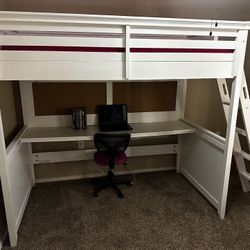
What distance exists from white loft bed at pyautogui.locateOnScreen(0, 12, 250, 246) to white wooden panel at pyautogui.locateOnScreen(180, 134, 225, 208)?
0.02m

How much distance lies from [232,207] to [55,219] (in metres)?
1.85

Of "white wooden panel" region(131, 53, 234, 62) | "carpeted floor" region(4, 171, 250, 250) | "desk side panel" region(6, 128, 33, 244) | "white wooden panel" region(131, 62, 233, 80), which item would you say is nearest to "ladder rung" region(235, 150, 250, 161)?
"carpeted floor" region(4, 171, 250, 250)

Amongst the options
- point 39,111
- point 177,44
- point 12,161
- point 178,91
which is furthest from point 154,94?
point 12,161

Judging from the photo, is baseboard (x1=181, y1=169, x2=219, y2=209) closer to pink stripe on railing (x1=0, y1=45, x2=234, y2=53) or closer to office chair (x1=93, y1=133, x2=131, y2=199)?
office chair (x1=93, y1=133, x2=131, y2=199)

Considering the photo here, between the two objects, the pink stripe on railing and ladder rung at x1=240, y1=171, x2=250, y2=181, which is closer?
the pink stripe on railing

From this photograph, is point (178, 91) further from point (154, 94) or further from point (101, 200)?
point (101, 200)

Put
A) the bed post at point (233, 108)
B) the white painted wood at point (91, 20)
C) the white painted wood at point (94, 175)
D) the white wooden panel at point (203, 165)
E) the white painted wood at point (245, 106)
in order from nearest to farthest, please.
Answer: the white painted wood at point (91, 20) → the bed post at point (233, 108) → the white painted wood at point (245, 106) → the white wooden panel at point (203, 165) → the white painted wood at point (94, 175)

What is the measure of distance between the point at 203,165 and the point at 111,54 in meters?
1.67

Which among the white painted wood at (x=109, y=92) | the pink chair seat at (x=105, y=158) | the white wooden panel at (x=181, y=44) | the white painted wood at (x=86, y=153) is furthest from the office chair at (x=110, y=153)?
the white wooden panel at (x=181, y=44)

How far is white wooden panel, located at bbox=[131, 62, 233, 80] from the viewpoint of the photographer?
1804 mm

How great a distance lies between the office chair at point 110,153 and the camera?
236 centimetres

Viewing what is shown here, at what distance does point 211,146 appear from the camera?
245 cm

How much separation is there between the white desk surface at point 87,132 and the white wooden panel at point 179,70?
0.87 meters

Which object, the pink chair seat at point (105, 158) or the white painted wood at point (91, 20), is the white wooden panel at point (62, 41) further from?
the pink chair seat at point (105, 158)
